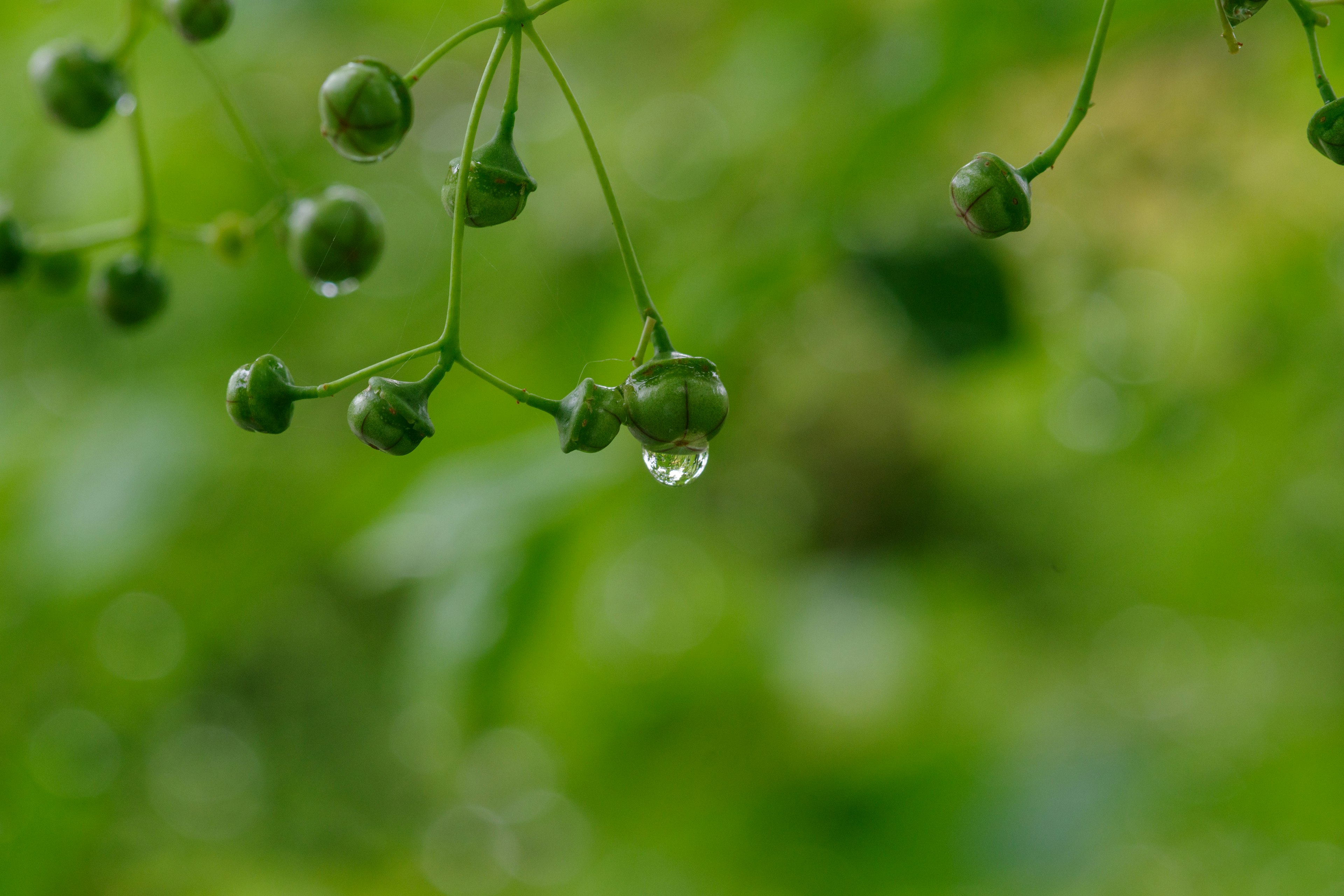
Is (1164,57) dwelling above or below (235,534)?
above

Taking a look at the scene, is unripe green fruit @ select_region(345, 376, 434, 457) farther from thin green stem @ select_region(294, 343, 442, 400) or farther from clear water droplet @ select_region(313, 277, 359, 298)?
clear water droplet @ select_region(313, 277, 359, 298)

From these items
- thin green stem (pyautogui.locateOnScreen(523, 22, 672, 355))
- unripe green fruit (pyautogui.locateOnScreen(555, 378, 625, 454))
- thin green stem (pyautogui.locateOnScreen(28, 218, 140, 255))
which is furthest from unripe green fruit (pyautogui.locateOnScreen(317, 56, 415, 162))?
thin green stem (pyautogui.locateOnScreen(28, 218, 140, 255))

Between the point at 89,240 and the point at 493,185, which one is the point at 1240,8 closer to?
the point at 493,185

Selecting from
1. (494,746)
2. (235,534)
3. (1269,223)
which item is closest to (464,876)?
(494,746)

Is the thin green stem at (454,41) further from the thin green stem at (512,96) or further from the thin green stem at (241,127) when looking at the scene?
the thin green stem at (241,127)

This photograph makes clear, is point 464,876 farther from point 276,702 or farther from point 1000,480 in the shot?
point 1000,480

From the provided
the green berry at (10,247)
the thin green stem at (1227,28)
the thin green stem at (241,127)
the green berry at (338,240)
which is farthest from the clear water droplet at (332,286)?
the thin green stem at (1227,28)

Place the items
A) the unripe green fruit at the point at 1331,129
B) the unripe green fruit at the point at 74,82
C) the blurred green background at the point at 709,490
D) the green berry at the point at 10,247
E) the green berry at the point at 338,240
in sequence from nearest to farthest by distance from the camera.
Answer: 1. the unripe green fruit at the point at 1331,129
2. the green berry at the point at 338,240
3. the unripe green fruit at the point at 74,82
4. the green berry at the point at 10,247
5. the blurred green background at the point at 709,490
